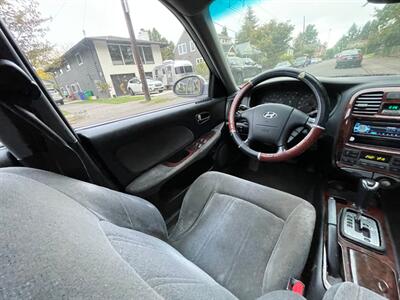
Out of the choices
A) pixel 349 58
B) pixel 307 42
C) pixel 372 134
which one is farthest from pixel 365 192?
pixel 307 42

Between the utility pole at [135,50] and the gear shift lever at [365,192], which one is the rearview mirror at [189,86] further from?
the gear shift lever at [365,192]

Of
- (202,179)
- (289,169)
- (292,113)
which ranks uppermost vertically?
(292,113)

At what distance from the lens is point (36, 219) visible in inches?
12.7

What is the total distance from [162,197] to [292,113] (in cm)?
90

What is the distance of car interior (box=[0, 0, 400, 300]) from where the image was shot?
0.31 m

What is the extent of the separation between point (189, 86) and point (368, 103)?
1149mm

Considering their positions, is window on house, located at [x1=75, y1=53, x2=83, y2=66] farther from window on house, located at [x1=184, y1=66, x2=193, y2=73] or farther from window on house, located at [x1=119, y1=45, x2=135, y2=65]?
window on house, located at [x1=184, y1=66, x2=193, y2=73]

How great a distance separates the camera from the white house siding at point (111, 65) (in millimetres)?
1100

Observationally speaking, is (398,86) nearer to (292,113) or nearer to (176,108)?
(292,113)

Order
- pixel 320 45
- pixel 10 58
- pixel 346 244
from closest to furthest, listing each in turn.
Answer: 1. pixel 10 58
2. pixel 346 244
3. pixel 320 45

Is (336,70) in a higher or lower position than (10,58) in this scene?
lower

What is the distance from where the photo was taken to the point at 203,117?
4.90 ft

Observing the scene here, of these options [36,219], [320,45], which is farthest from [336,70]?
[36,219]

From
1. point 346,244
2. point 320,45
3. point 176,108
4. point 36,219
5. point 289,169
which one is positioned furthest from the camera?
point 289,169
